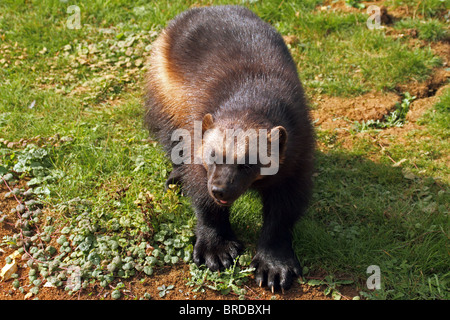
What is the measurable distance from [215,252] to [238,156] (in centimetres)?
101

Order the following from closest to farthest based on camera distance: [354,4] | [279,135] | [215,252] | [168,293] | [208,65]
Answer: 1. [279,135]
2. [168,293]
3. [215,252]
4. [208,65]
5. [354,4]

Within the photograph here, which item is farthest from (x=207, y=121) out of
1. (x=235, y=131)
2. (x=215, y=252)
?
(x=215, y=252)

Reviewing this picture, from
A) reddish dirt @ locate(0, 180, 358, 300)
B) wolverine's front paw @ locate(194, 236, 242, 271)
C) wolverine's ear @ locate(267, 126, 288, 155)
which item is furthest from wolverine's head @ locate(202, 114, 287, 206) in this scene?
reddish dirt @ locate(0, 180, 358, 300)

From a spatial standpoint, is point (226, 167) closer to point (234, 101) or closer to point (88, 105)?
point (234, 101)

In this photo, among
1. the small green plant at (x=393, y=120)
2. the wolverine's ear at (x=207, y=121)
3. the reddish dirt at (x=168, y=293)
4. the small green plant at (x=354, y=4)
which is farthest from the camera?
the small green plant at (x=354, y=4)

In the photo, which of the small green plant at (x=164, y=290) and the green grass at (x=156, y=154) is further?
the green grass at (x=156, y=154)

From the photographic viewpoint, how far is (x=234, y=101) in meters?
3.56

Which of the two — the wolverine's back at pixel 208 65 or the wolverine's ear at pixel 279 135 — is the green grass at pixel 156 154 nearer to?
the wolverine's back at pixel 208 65

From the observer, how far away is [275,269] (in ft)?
12.2

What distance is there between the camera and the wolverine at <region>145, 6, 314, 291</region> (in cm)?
329

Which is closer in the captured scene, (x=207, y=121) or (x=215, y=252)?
(x=207, y=121)

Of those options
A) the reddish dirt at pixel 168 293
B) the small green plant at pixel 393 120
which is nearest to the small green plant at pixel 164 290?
the reddish dirt at pixel 168 293

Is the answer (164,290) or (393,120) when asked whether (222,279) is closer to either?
(164,290)

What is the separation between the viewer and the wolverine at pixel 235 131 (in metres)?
3.29
